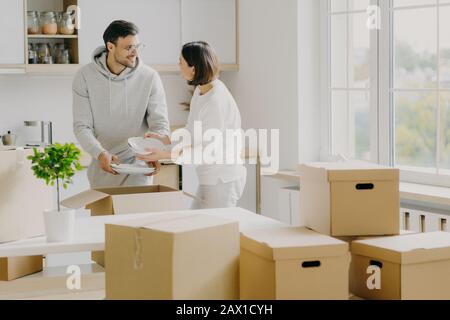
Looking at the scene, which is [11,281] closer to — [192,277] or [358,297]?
[192,277]

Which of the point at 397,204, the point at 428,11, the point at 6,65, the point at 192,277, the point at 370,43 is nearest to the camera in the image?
the point at 192,277

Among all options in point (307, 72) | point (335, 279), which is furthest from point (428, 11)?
point (335, 279)

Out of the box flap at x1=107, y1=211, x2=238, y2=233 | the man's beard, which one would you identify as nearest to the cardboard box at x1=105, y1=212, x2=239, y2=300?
the box flap at x1=107, y1=211, x2=238, y2=233

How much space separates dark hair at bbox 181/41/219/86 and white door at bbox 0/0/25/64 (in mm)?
1655

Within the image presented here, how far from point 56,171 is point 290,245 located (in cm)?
95

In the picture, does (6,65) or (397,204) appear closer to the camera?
(397,204)

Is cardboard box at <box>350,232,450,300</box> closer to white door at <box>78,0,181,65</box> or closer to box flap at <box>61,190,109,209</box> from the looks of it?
box flap at <box>61,190,109,209</box>

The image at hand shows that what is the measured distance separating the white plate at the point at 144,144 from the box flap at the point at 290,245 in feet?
5.00

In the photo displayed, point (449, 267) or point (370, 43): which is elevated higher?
point (370, 43)

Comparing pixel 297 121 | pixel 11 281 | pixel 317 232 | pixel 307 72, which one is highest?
pixel 307 72

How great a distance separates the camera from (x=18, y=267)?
2.81m

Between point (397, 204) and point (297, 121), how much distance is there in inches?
108

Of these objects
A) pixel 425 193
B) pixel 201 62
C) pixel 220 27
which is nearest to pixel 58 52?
pixel 220 27

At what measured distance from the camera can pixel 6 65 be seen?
16.3ft
